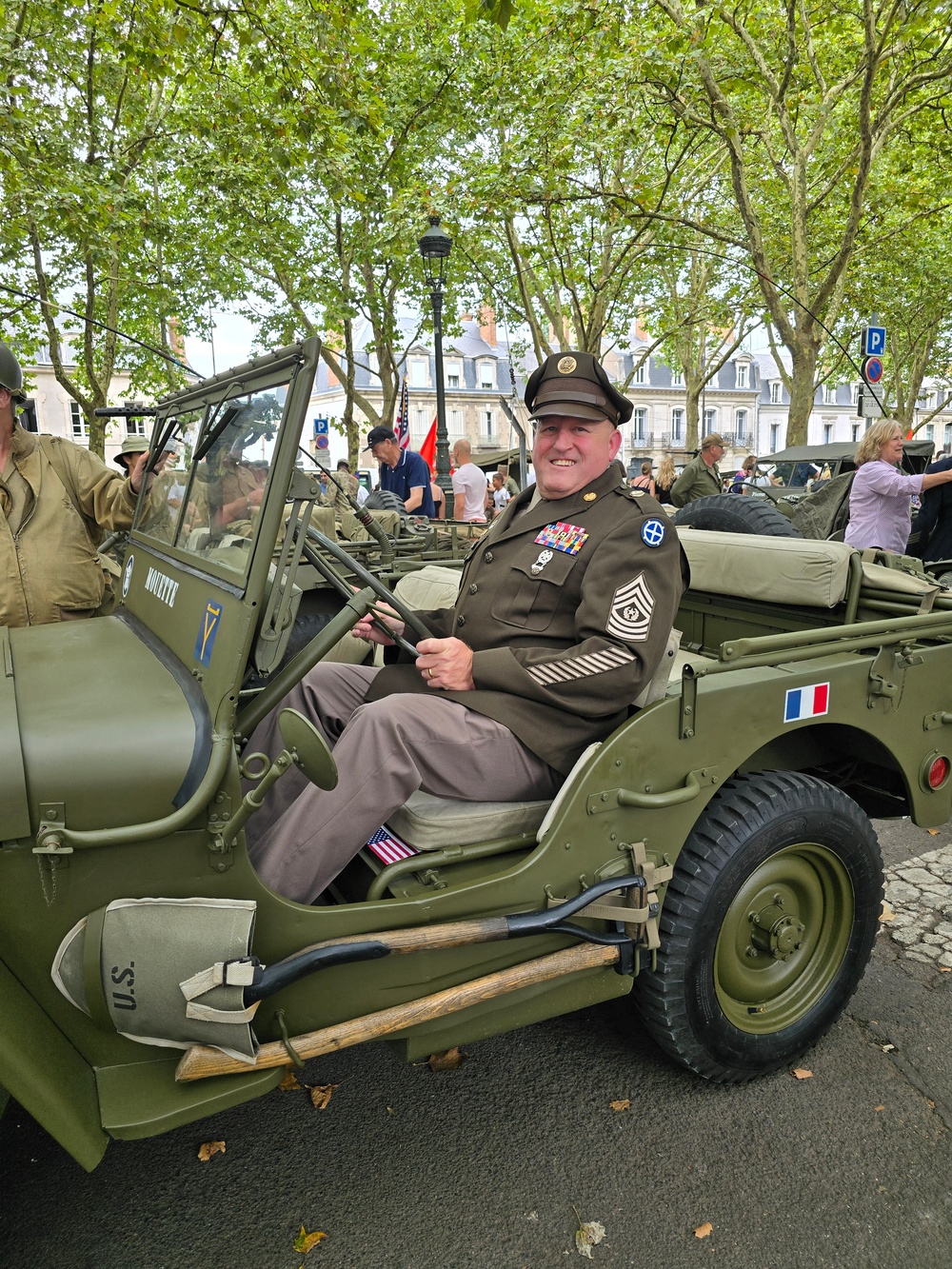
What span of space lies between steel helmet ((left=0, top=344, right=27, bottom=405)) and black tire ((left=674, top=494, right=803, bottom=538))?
9.40 ft

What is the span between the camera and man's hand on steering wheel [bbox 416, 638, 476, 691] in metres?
2.43

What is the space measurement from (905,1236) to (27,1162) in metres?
2.20

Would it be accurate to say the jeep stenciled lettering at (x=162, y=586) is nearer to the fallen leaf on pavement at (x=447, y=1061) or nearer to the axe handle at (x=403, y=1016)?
the axe handle at (x=403, y=1016)

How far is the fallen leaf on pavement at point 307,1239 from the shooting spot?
215 cm

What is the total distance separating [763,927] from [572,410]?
160 centimetres

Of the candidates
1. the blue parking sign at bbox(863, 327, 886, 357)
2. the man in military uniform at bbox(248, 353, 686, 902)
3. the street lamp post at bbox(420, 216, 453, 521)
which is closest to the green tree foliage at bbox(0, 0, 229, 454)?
the street lamp post at bbox(420, 216, 453, 521)

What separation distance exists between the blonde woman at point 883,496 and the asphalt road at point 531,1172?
390 centimetres

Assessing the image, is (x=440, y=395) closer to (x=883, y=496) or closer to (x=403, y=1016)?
(x=883, y=496)

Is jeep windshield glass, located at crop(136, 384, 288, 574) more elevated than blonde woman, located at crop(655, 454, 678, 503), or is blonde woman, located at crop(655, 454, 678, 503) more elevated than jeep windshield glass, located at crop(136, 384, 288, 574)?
jeep windshield glass, located at crop(136, 384, 288, 574)

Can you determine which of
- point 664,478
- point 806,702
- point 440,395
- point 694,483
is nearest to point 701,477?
point 694,483

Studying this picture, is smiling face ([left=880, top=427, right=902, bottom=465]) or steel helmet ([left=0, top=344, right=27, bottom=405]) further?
smiling face ([left=880, top=427, right=902, bottom=465])

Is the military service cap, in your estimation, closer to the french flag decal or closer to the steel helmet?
the french flag decal

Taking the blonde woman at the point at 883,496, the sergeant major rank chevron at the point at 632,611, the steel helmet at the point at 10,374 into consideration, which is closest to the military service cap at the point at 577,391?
the sergeant major rank chevron at the point at 632,611

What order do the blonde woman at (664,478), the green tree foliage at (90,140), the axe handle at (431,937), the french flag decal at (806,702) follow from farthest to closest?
the blonde woman at (664,478) → the green tree foliage at (90,140) → the french flag decal at (806,702) → the axe handle at (431,937)
